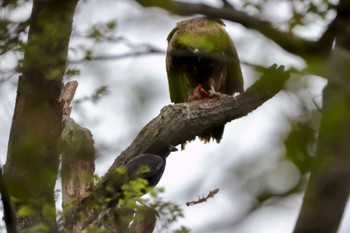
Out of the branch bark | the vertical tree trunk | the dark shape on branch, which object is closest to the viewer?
the vertical tree trunk

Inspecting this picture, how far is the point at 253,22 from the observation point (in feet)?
6.27

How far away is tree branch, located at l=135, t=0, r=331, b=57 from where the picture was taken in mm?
1898

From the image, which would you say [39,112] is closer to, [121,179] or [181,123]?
[121,179]

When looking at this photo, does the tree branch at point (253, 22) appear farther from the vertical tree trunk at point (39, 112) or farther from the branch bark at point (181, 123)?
the branch bark at point (181, 123)

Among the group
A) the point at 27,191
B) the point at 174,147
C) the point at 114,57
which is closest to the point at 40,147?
the point at 27,191

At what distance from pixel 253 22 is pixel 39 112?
1.15 metres

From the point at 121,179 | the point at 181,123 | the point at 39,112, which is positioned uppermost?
the point at 181,123

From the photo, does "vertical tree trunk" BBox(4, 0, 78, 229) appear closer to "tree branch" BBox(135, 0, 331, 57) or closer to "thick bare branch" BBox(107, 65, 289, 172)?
"tree branch" BBox(135, 0, 331, 57)

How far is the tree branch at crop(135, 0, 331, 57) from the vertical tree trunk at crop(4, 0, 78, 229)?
0.98ft

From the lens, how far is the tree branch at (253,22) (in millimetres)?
1898

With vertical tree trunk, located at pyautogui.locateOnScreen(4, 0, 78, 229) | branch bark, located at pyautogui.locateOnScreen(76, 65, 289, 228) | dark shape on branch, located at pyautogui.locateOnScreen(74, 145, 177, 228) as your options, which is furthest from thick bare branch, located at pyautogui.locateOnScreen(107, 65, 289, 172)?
vertical tree trunk, located at pyautogui.locateOnScreen(4, 0, 78, 229)

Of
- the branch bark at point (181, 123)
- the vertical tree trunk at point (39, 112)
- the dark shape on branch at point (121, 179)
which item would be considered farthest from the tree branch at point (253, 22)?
the branch bark at point (181, 123)

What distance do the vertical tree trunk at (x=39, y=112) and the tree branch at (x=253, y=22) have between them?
299mm

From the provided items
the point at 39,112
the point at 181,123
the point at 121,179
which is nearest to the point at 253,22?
the point at 39,112
